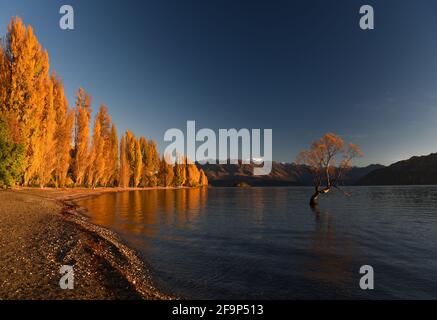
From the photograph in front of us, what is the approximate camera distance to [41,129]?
167ft

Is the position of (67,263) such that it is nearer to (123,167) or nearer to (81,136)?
(81,136)

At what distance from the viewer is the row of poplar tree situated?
39531 mm

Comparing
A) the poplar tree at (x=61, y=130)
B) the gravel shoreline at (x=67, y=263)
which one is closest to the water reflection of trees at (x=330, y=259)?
the gravel shoreline at (x=67, y=263)

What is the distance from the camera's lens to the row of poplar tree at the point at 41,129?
39.5 meters

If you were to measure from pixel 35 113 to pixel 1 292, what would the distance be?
164 feet

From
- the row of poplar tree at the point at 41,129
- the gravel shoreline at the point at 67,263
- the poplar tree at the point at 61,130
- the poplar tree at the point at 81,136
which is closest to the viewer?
the gravel shoreline at the point at 67,263

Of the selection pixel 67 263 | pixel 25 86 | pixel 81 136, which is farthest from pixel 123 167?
pixel 67 263

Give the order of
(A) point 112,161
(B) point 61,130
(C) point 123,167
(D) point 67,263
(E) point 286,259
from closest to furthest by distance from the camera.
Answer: (D) point 67,263
(E) point 286,259
(B) point 61,130
(A) point 112,161
(C) point 123,167

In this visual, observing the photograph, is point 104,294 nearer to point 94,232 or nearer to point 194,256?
point 194,256

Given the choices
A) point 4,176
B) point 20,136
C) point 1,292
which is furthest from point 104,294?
point 20,136

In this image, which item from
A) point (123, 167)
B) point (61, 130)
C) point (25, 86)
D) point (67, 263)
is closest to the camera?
point (67, 263)

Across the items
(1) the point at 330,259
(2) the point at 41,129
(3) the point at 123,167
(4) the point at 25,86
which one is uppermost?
(4) the point at 25,86

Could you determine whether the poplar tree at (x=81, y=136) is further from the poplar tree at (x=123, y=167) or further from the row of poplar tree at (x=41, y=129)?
the poplar tree at (x=123, y=167)
